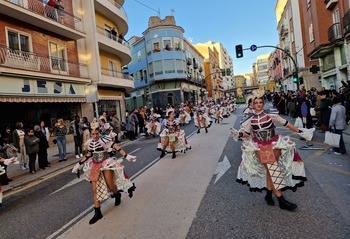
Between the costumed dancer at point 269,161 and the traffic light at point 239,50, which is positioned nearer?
the costumed dancer at point 269,161

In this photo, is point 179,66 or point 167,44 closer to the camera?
point 167,44

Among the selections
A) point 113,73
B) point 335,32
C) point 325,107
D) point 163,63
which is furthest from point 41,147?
point 163,63

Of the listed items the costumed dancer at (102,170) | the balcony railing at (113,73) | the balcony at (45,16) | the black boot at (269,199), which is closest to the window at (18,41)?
the balcony at (45,16)

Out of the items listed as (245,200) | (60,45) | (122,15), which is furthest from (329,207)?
(122,15)

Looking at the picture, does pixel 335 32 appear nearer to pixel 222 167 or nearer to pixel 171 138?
pixel 171 138

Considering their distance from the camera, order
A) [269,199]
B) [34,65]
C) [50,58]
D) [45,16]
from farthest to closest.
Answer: [50,58] → [45,16] → [34,65] → [269,199]

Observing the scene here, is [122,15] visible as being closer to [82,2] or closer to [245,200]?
[82,2]

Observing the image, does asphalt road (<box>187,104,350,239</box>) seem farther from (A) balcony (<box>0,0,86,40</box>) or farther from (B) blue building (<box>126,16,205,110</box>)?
(B) blue building (<box>126,16,205,110</box>)

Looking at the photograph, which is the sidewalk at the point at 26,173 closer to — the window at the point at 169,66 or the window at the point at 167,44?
the window at the point at 169,66

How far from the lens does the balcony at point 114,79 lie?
24062 mm

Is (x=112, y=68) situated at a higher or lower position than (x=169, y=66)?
lower

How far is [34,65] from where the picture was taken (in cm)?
1691

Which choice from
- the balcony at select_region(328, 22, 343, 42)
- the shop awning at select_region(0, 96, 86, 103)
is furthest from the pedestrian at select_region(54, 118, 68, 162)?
the balcony at select_region(328, 22, 343, 42)

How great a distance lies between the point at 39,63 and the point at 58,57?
8.88 feet
